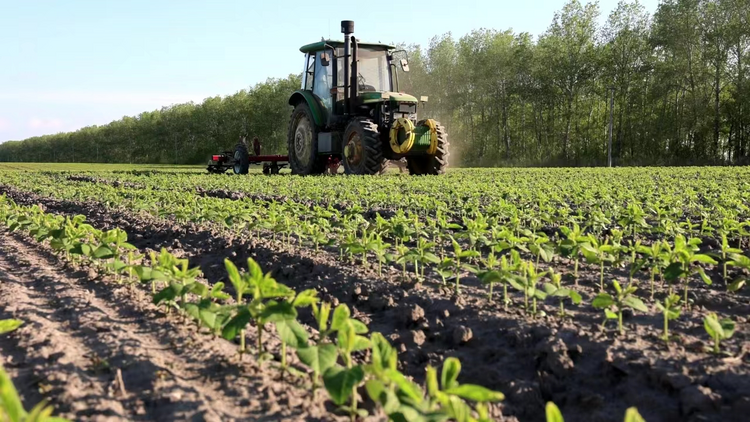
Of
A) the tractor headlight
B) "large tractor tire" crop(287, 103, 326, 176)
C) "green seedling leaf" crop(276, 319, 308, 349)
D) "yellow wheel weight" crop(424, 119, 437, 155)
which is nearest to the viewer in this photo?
"green seedling leaf" crop(276, 319, 308, 349)

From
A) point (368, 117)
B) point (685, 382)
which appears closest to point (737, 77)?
point (368, 117)

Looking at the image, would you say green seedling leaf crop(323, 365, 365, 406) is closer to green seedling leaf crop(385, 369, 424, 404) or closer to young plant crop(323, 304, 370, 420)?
young plant crop(323, 304, 370, 420)

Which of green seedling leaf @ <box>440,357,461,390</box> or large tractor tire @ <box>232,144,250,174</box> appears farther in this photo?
large tractor tire @ <box>232,144,250,174</box>

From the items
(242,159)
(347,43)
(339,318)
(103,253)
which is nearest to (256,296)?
(339,318)

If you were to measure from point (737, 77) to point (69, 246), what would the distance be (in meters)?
32.7

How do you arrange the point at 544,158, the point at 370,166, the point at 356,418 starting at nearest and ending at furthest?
the point at 356,418 → the point at 370,166 → the point at 544,158

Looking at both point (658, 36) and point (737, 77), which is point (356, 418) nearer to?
point (737, 77)

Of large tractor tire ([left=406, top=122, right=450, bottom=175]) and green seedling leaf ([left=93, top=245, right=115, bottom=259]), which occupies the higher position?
large tractor tire ([left=406, top=122, right=450, bottom=175])

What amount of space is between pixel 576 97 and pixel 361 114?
87.7 ft

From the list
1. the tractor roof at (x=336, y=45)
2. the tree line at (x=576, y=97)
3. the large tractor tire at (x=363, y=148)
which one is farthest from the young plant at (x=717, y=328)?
the tree line at (x=576, y=97)

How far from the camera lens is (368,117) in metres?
14.2

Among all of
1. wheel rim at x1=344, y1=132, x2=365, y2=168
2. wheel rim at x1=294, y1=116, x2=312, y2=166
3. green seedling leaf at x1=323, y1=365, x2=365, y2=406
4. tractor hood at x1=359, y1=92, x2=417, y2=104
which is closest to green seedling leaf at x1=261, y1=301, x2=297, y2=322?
green seedling leaf at x1=323, y1=365, x2=365, y2=406

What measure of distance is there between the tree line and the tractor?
54.0 ft

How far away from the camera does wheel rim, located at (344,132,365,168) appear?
A: 13727 millimetres
